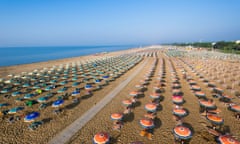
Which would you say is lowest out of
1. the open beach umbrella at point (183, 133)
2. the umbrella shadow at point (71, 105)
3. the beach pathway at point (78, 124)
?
the beach pathway at point (78, 124)

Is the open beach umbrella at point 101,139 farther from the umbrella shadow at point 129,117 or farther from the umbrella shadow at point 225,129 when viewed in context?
the umbrella shadow at point 225,129

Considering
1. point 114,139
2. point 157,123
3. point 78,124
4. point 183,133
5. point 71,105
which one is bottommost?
point 114,139

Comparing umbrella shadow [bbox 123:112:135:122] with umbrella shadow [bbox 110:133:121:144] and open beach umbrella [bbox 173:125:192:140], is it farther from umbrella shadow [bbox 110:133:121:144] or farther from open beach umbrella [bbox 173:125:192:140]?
open beach umbrella [bbox 173:125:192:140]

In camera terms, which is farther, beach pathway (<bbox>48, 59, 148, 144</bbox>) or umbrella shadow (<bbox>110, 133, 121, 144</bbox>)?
beach pathway (<bbox>48, 59, 148, 144</bbox>)

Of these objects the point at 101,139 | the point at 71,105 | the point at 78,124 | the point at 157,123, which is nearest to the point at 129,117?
the point at 157,123

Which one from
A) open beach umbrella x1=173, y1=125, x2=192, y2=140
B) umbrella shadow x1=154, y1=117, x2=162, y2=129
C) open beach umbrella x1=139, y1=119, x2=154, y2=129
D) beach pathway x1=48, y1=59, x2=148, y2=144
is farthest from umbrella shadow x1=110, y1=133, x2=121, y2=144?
open beach umbrella x1=173, y1=125, x2=192, y2=140

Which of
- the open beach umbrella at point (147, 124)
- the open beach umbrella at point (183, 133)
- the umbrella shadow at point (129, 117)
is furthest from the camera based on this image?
the umbrella shadow at point (129, 117)

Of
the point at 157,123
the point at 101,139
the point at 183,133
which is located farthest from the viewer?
the point at 157,123

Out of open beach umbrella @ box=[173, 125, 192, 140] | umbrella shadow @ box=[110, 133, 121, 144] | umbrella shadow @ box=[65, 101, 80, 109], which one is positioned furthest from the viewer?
umbrella shadow @ box=[65, 101, 80, 109]

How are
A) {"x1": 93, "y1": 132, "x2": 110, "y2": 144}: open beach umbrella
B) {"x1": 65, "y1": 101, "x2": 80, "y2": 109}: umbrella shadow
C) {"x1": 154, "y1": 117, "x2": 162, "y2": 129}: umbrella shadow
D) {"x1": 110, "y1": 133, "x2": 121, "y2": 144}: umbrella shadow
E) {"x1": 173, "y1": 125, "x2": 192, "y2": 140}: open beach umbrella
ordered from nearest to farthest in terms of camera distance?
1. {"x1": 93, "y1": 132, "x2": 110, "y2": 144}: open beach umbrella
2. {"x1": 173, "y1": 125, "x2": 192, "y2": 140}: open beach umbrella
3. {"x1": 110, "y1": 133, "x2": 121, "y2": 144}: umbrella shadow
4. {"x1": 154, "y1": 117, "x2": 162, "y2": 129}: umbrella shadow
5. {"x1": 65, "y1": 101, "x2": 80, "y2": 109}: umbrella shadow

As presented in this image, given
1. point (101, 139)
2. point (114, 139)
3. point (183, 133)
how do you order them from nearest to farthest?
point (101, 139), point (183, 133), point (114, 139)

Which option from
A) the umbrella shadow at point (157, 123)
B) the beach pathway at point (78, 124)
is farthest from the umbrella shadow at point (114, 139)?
the umbrella shadow at point (157, 123)

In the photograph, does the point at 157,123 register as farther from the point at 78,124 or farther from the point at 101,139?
the point at 78,124

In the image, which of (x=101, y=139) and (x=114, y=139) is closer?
(x=101, y=139)
